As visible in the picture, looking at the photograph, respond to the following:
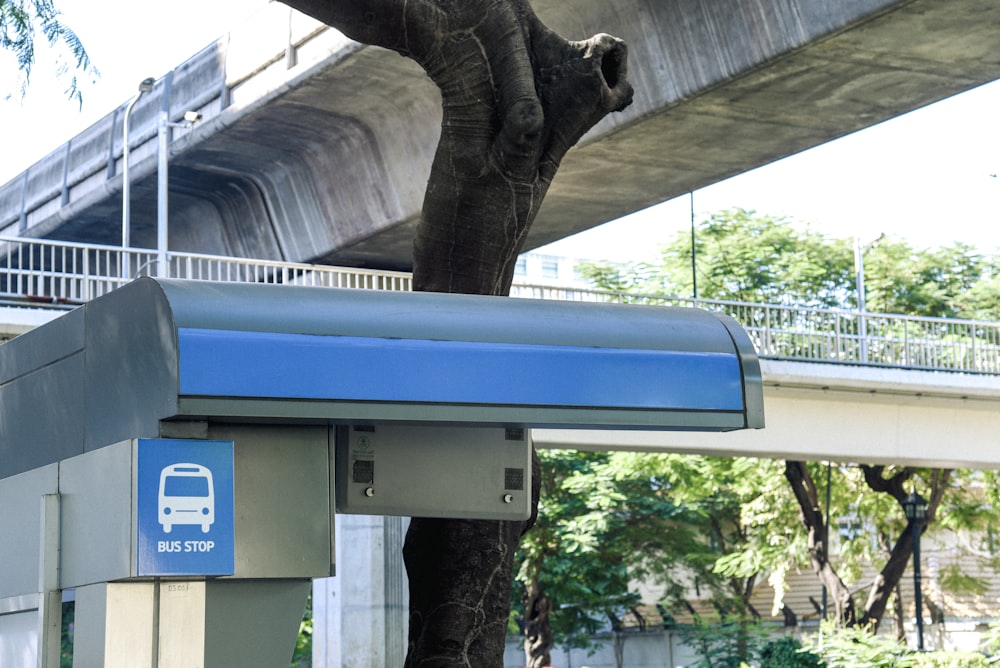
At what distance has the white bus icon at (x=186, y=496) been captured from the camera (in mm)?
5133

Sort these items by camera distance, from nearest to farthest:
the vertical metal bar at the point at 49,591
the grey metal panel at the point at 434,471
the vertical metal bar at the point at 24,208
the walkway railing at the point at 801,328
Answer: the vertical metal bar at the point at 49,591 < the grey metal panel at the point at 434,471 < the walkway railing at the point at 801,328 < the vertical metal bar at the point at 24,208

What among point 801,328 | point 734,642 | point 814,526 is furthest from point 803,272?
point 734,642

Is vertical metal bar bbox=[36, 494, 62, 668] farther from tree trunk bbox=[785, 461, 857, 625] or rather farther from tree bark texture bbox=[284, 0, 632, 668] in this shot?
tree trunk bbox=[785, 461, 857, 625]

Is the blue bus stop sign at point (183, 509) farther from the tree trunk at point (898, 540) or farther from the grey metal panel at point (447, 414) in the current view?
the tree trunk at point (898, 540)

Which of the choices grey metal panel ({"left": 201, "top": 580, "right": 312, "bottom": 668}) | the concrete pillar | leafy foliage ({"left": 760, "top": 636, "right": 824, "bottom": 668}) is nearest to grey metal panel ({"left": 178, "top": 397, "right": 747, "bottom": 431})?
grey metal panel ({"left": 201, "top": 580, "right": 312, "bottom": 668})

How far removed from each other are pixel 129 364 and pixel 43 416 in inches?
35.6

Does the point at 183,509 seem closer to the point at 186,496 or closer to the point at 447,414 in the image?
the point at 186,496

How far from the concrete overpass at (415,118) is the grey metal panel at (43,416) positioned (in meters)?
10.7

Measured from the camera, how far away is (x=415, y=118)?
21.6 m

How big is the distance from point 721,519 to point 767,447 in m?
16.9

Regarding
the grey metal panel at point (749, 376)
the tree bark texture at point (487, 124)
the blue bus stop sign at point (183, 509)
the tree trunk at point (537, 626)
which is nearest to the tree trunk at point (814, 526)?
the tree trunk at point (537, 626)

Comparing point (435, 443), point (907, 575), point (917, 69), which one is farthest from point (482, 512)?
point (907, 575)

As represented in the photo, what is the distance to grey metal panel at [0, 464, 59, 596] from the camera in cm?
584

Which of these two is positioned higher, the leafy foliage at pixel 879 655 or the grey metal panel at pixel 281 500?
the grey metal panel at pixel 281 500
